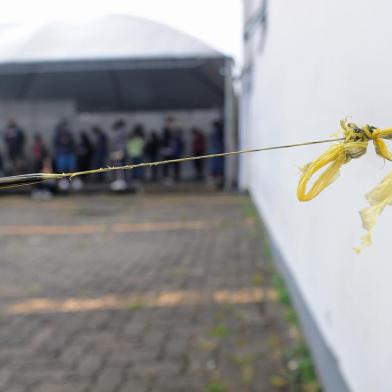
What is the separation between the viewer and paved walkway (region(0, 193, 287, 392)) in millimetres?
3256

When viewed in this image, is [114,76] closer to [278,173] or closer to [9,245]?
[9,245]

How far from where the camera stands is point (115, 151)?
45.2 feet

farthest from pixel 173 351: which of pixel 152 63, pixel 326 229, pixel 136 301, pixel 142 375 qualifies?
pixel 152 63

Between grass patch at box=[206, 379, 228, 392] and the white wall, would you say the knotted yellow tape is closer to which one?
the white wall

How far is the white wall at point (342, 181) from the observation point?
1.90 metres

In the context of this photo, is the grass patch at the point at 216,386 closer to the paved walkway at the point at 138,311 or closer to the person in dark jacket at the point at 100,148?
the paved walkway at the point at 138,311

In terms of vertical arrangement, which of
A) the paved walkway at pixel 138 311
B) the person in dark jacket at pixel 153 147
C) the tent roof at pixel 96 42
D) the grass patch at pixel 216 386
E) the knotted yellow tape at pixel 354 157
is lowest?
the person in dark jacket at pixel 153 147

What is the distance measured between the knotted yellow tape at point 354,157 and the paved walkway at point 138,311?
2355 mm

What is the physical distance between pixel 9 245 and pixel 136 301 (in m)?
3.46

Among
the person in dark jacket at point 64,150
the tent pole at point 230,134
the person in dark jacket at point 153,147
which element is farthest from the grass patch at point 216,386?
the person in dark jacket at point 153,147

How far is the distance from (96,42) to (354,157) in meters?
12.6

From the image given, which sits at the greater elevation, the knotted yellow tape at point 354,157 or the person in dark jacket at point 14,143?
the knotted yellow tape at point 354,157

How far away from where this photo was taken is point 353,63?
2348mm

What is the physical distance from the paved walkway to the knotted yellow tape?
2.36 m
